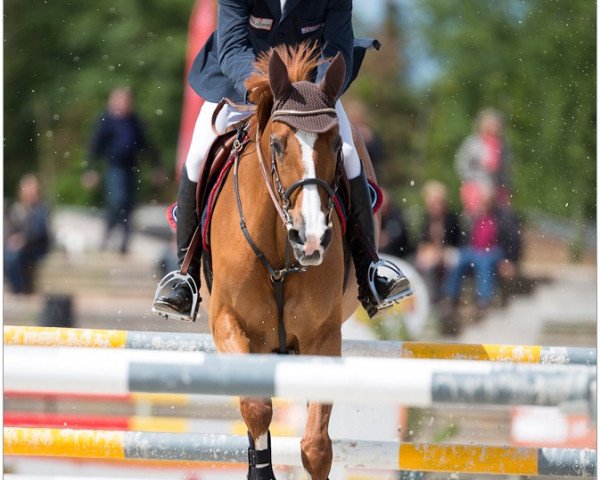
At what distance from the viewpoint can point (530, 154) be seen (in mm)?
13875

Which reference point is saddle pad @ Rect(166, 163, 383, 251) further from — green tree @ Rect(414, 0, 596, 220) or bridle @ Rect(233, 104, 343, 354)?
green tree @ Rect(414, 0, 596, 220)

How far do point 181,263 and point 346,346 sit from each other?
916 mm

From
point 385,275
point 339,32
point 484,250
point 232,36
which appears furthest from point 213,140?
point 484,250

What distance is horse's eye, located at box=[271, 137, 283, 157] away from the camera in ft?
12.2

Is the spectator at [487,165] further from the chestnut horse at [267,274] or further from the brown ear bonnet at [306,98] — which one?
the brown ear bonnet at [306,98]

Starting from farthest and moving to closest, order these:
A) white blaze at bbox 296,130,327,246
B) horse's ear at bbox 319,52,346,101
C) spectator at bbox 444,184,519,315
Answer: spectator at bbox 444,184,519,315 < horse's ear at bbox 319,52,346,101 < white blaze at bbox 296,130,327,246

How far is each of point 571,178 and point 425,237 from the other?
3.52 metres

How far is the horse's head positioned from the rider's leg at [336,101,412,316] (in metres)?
0.61

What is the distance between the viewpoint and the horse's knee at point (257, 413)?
4105 millimetres

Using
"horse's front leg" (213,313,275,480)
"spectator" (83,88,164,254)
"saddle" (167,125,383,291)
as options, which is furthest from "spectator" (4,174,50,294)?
"horse's front leg" (213,313,275,480)

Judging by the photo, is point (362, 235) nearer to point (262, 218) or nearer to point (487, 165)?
point (262, 218)

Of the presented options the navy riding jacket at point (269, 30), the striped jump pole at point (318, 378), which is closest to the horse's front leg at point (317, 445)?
the navy riding jacket at point (269, 30)

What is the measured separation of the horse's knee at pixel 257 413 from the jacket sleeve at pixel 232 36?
4.10ft

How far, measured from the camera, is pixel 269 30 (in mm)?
4480
